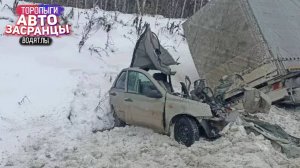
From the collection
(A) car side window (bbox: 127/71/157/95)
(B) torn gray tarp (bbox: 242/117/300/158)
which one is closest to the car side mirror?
(A) car side window (bbox: 127/71/157/95)

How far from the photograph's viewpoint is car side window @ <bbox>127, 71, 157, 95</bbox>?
368 inches

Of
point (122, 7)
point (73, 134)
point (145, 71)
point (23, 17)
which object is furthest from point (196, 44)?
point (122, 7)

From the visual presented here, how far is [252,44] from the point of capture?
1162 centimetres

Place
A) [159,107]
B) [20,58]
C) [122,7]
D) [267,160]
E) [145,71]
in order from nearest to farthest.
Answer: [267,160] → [159,107] → [145,71] → [20,58] → [122,7]

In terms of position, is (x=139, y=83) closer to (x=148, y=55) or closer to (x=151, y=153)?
(x=148, y=55)

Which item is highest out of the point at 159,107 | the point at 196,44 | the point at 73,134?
the point at 196,44

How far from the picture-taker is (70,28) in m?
17.2

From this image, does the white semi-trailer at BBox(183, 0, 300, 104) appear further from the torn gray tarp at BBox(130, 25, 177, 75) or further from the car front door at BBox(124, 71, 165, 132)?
the car front door at BBox(124, 71, 165, 132)

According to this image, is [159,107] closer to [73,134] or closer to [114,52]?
[73,134]

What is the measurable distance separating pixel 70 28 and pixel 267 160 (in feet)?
37.7

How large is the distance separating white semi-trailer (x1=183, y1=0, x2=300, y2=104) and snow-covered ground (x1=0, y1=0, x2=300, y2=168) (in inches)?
34.6

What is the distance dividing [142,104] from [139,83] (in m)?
0.50

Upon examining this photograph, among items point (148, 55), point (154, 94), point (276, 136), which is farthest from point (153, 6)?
point (276, 136)

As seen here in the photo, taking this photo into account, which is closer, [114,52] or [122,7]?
[114,52]
